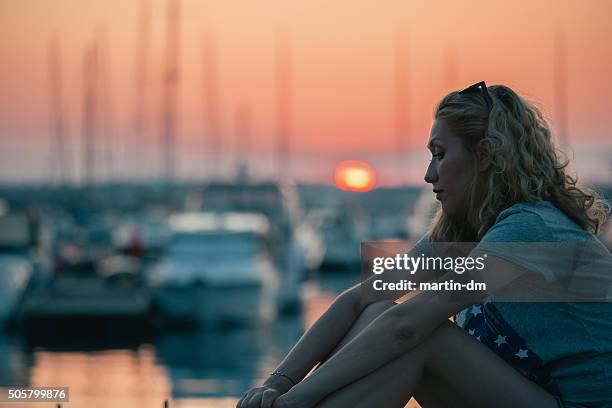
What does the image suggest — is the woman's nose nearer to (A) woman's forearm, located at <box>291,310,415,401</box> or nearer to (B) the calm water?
(A) woman's forearm, located at <box>291,310,415,401</box>

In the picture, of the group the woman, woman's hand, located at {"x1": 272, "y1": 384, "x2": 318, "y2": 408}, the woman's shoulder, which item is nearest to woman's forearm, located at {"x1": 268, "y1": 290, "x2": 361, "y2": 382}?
the woman

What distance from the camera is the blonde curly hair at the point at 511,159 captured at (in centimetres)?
292

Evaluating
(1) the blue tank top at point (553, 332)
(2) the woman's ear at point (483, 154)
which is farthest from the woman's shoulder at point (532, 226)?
(2) the woman's ear at point (483, 154)

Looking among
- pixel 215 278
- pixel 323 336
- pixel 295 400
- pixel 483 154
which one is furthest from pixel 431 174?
pixel 215 278

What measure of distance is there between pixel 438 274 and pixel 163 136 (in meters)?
28.8

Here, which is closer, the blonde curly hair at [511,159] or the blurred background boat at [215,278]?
the blonde curly hair at [511,159]

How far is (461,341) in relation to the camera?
2818 millimetres

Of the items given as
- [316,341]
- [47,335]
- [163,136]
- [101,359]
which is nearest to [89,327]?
[47,335]

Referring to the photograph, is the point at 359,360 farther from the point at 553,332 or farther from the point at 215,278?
the point at 215,278

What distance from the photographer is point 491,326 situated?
2.92m

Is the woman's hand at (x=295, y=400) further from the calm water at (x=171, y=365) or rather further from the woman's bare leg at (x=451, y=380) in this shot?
the calm water at (x=171, y=365)

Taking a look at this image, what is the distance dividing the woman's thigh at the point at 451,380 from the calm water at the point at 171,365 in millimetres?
3176

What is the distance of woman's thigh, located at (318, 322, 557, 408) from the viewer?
2771mm

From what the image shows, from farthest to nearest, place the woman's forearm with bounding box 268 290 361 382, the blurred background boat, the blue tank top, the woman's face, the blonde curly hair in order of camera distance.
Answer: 1. the blurred background boat
2. the woman's forearm with bounding box 268 290 361 382
3. the woman's face
4. the blonde curly hair
5. the blue tank top
